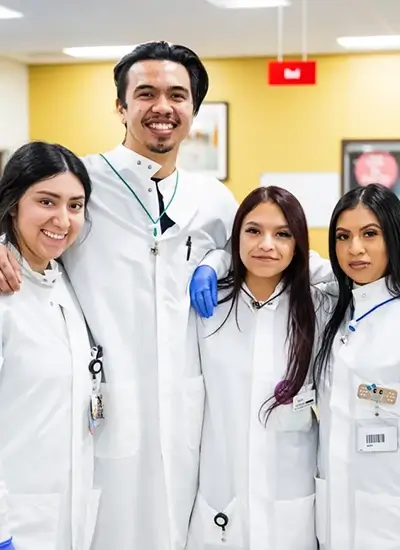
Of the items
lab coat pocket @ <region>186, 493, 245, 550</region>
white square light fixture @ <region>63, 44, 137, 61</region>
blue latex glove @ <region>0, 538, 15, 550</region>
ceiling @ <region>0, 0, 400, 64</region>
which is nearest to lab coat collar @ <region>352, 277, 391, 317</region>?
lab coat pocket @ <region>186, 493, 245, 550</region>

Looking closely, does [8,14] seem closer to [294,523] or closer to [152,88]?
[152,88]

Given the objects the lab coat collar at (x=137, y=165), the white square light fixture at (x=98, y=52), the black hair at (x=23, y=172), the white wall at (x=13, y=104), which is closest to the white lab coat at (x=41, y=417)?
the black hair at (x=23, y=172)

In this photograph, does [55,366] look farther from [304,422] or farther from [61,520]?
[304,422]

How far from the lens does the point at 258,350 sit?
1.88 m

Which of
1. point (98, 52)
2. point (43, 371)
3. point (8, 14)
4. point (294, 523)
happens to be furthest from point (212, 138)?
point (43, 371)

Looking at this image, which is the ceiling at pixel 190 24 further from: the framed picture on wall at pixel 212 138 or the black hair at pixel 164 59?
the black hair at pixel 164 59

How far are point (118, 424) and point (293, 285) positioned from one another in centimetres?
59

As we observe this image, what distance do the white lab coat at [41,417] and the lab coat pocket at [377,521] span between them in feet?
2.25

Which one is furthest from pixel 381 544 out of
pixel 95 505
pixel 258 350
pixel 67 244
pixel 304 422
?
pixel 67 244

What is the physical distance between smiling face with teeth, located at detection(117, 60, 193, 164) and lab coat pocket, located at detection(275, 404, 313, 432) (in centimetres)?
76

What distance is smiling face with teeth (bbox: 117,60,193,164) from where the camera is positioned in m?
2.00

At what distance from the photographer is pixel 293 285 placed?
1946 millimetres

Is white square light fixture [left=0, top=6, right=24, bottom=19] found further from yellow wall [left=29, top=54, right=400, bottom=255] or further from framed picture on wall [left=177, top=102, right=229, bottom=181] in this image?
framed picture on wall [left=177, top=102, right=229, bottom=181]

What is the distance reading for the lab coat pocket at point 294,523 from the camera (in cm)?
187
